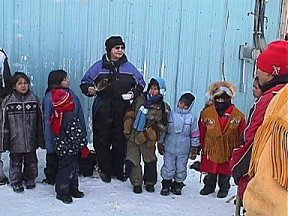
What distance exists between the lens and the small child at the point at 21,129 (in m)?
5.02

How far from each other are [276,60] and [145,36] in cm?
402

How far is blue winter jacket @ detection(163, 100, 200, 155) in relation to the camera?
520 centimetres

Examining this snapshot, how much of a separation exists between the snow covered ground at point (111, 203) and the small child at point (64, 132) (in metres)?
0.17

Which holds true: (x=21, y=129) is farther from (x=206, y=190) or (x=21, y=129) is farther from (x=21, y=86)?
(x=206, y=190)

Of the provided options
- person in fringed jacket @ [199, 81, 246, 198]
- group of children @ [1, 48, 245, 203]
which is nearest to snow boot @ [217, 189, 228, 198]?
group of children @ [1, 48, 245, 203]

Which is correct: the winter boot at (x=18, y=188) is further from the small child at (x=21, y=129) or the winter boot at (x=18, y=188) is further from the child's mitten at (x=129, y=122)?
the child's mitten at (x=129, y=122)

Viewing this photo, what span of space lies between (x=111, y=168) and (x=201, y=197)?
3.30 ft

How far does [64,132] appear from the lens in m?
4.92

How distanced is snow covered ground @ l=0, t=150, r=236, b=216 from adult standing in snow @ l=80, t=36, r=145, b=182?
365mm

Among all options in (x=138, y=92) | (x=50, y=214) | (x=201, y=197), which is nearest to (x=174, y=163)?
(x=201, y=197)

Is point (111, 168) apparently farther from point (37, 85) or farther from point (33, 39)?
point (33, 39)

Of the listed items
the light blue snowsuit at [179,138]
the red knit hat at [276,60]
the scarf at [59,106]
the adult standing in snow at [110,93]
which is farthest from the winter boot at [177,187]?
the red knit hat at [276,60]

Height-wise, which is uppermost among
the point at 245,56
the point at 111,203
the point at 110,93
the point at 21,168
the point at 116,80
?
the point at 245,56

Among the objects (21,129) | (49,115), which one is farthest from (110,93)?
(21,129)
